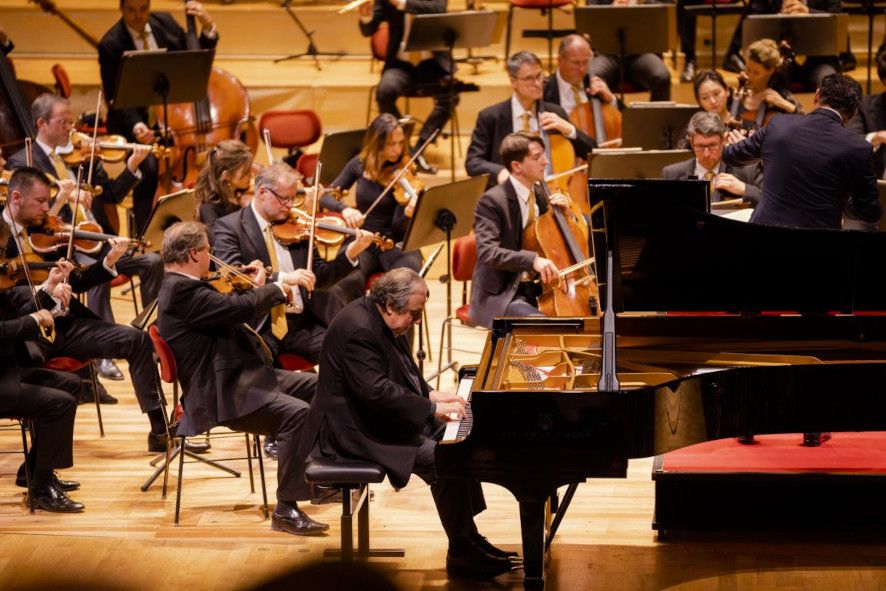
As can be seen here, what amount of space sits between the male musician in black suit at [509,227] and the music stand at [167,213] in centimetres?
136

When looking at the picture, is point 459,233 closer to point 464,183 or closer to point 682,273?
point 464,183

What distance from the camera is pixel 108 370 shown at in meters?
6.52

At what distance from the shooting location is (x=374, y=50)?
29.6 ft

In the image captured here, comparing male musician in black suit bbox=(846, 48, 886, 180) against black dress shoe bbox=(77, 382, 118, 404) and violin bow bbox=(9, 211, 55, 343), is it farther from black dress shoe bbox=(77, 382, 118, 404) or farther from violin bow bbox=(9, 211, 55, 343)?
violin bow bbox=(9, 211, 55, 343)

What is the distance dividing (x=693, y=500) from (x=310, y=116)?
406 cm

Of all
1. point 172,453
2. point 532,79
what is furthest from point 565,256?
point 172,453

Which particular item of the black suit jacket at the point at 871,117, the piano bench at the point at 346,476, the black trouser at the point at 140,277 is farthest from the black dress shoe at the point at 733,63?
the piano bench at the point at 346,476

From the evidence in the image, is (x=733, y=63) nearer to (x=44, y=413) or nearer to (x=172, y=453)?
(x=172, y=453)

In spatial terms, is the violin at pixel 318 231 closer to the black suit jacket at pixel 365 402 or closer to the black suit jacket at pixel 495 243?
the black suit jacket at pixel 495 243

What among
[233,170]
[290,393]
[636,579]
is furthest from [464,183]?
[636,579]

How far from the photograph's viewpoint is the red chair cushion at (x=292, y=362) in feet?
17.4

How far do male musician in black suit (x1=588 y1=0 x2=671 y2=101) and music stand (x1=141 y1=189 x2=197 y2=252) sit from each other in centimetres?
355

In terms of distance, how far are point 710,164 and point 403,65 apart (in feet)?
10.7

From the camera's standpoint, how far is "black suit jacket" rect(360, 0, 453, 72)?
8445 mm
